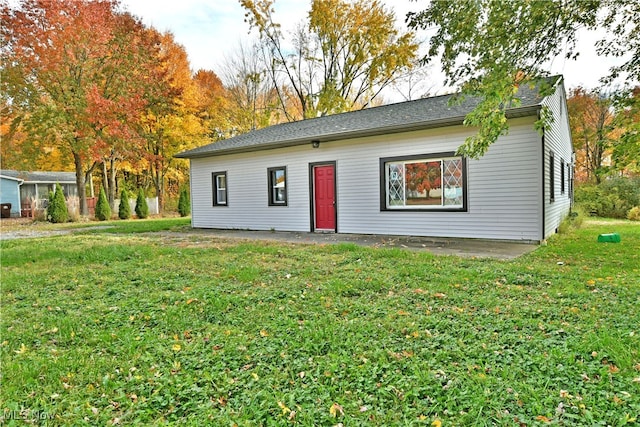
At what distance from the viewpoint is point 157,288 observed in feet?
15.7

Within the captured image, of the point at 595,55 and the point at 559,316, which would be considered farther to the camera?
the point at 595,55

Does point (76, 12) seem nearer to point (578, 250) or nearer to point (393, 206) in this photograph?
point (393, 206)

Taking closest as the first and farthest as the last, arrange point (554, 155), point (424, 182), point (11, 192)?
point (424, 182)
point (554, 155)
point (11, 192)

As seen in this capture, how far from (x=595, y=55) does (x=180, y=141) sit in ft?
67.6

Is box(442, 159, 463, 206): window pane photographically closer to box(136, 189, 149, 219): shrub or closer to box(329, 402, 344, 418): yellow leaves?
box(329, 402, 344, 418): yellow leaves

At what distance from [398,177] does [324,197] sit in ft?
7.60

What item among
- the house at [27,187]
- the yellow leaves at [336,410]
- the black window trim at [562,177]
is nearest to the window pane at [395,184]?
the black window trim at [562,177]

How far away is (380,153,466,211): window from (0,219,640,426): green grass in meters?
3.43

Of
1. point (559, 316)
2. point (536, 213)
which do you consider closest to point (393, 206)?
point (536, 213)

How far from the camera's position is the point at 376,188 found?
993 cm

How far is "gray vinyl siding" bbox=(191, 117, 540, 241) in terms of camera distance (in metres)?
7.90

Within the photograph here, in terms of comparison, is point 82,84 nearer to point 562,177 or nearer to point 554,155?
point 554,155

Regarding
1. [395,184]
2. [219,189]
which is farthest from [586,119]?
[219,189]

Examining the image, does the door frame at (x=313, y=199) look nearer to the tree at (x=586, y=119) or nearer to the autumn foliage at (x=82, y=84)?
the autumn foliage at (x=82, y=84)
